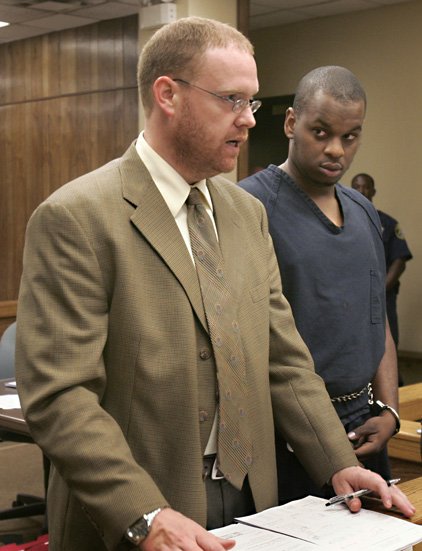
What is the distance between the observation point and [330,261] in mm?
2158

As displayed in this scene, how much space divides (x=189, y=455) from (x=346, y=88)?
0.99m

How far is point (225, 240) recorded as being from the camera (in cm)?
175

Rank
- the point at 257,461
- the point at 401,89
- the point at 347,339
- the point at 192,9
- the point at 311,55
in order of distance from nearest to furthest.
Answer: the point at 257,461
the point at 347,339
the point at 192,9
the point at 401,89
the point at 311,55

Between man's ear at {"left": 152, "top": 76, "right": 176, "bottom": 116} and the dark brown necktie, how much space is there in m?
0.20

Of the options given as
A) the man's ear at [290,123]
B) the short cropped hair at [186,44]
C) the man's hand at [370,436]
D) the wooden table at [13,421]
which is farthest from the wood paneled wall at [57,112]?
the short cropped hair at [186,44]

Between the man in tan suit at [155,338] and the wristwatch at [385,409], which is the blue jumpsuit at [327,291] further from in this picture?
the man in tan suit at [155,338]

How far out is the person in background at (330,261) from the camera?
212cm

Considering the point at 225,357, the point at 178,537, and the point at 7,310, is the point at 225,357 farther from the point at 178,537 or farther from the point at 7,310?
the point at 7,310

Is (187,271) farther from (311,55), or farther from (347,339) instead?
(311,55)

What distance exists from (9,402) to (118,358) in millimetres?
2026

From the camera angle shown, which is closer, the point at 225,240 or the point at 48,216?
the point at 48,216

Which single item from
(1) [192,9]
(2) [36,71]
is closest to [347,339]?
(1) [192,9]

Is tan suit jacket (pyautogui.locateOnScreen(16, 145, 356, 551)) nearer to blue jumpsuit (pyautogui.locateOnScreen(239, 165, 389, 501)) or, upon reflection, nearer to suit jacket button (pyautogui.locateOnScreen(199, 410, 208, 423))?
suit jacket button (pyautogui.locateOnScreen(199, 410, 208, 423))

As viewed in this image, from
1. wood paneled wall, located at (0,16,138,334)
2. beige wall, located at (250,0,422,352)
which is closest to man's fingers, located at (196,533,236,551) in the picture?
wood paneled wall, located at (0,16,138,334)
